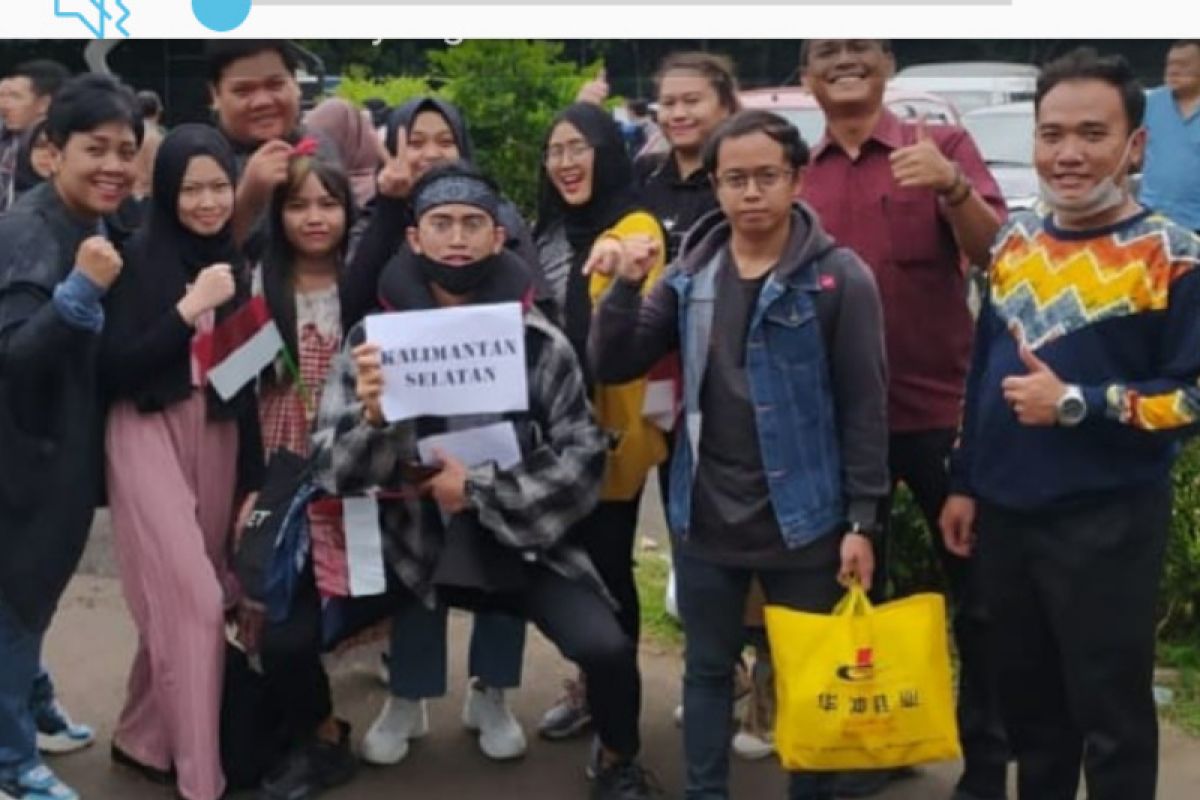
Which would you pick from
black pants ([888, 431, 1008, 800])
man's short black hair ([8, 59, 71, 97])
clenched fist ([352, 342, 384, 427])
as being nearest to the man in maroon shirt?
black pants ([888, 431, 1008, 800])

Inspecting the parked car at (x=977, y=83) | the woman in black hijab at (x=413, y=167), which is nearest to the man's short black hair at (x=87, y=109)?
the woman in black hijab at (x=413, y=167)

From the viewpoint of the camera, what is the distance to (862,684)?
386 cm

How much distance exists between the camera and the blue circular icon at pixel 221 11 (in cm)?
431

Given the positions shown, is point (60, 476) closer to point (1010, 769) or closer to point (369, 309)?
point (369, 309)

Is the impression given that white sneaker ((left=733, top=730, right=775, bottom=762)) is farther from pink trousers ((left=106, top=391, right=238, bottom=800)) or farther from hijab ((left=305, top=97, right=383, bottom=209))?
hijab ((left=305, top=97, right=383, bottom=209))

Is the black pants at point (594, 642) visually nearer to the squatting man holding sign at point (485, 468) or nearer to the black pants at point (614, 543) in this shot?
the squatting man holding sign at point (485, 468)

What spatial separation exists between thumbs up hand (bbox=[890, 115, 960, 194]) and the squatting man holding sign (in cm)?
94

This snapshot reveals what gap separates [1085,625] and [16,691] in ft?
8.49

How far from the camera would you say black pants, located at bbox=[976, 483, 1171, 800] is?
12.1 ft

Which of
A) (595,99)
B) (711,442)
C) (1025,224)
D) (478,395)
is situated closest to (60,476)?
(478,395)

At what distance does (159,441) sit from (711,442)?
141 cm

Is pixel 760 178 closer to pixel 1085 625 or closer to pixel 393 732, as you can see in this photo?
pixel 1085 625

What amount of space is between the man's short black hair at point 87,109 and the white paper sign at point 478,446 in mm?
1094

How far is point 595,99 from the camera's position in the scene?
530cm
